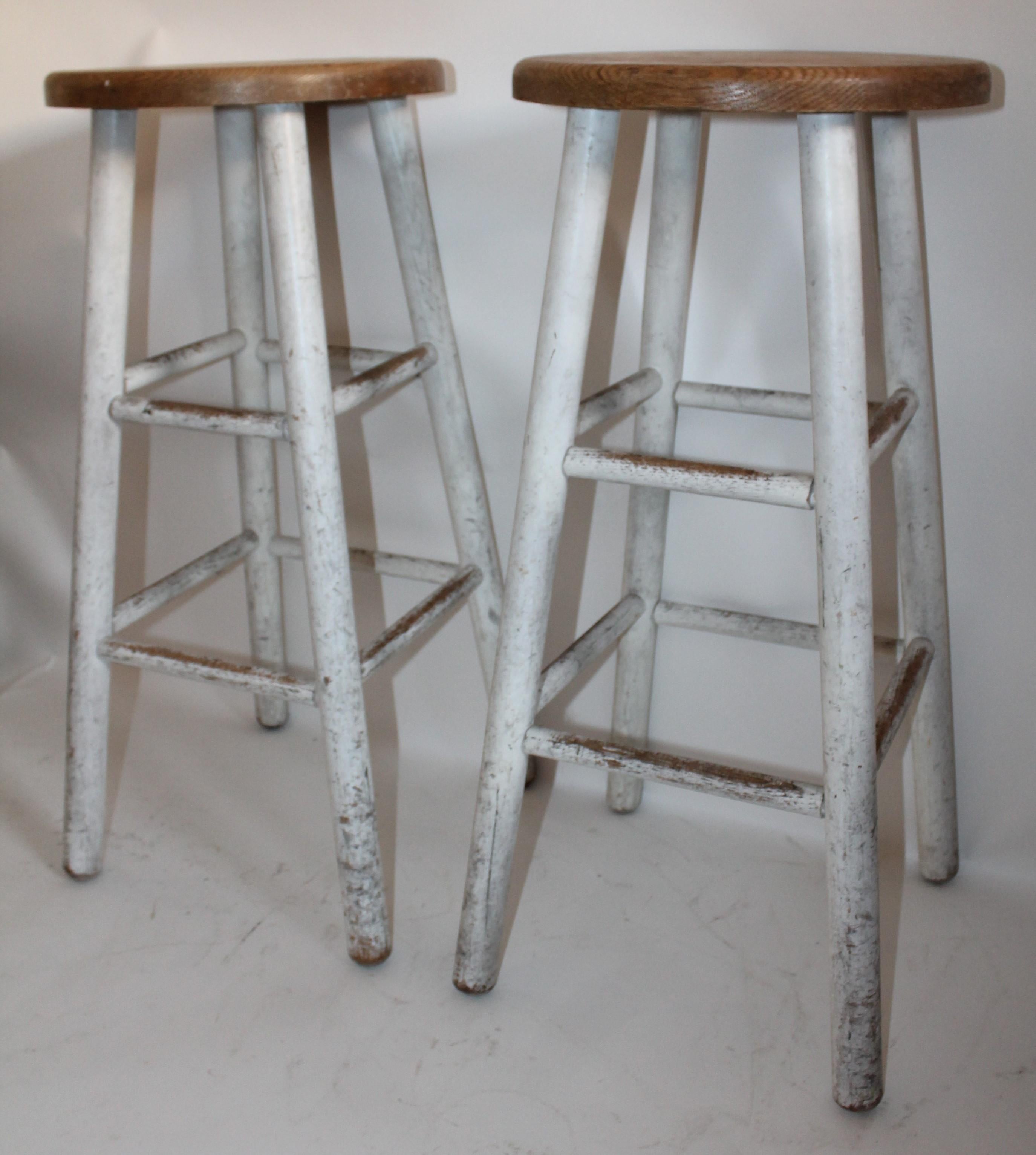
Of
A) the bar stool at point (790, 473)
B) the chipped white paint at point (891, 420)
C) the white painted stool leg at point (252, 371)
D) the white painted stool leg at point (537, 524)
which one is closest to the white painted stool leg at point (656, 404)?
the bar stool at point (790, 473)

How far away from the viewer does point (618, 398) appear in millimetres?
1284

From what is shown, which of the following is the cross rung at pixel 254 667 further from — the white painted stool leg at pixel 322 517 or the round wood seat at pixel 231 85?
the round wood seat at pixel 231 85

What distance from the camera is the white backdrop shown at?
1.33 meters

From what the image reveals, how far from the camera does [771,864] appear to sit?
5.21 feet

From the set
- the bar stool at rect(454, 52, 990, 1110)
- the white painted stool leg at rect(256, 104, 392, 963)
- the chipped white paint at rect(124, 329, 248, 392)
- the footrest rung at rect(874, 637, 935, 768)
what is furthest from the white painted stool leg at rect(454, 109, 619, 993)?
the chipped white paint at rect(124, 329, 248, 392)

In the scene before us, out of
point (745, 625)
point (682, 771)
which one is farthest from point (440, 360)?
point (682, 771)

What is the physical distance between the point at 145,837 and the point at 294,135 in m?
0.96

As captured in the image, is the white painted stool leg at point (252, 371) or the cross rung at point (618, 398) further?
the white painted stool leg at point (252, 371)

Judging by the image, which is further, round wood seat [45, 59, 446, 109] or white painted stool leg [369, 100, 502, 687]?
white painted stool leg [369, 100, 502, 687]

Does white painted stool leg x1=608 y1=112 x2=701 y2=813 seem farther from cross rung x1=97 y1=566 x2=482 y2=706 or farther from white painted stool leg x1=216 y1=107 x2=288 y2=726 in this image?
white painted stool leg x1=216 y1=107 x2=288 y2=726

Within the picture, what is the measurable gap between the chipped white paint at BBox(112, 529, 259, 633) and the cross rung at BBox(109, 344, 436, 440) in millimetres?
229

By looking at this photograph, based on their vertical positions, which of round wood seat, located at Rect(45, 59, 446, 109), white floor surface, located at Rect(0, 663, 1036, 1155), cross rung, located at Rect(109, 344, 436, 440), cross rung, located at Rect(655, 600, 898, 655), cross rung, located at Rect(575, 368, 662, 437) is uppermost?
round wood seat, located at Rect(45, 59, 446, 109)

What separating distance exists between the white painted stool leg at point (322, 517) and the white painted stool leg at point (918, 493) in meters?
0.56

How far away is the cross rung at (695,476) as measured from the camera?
1.06 metres
